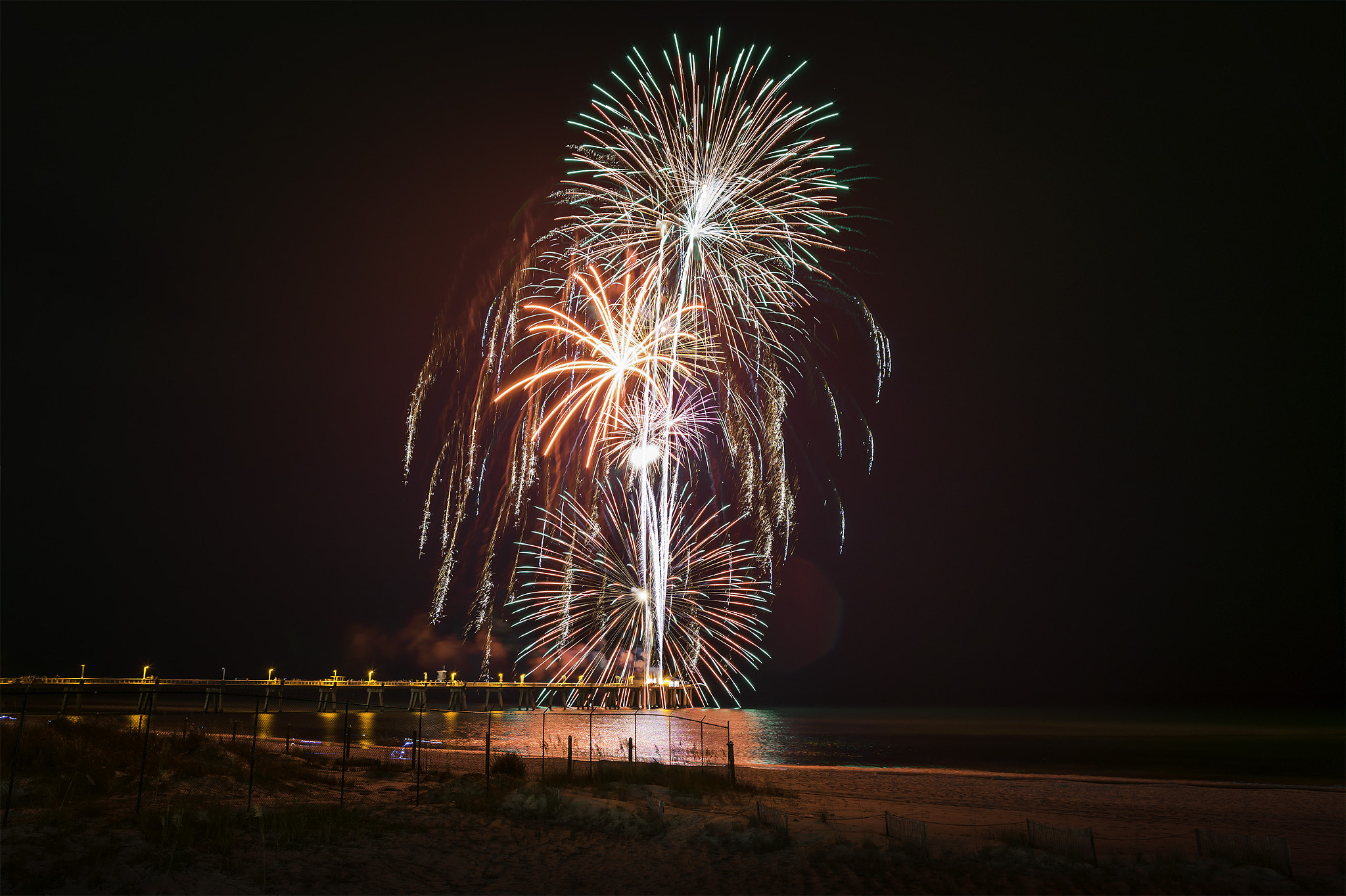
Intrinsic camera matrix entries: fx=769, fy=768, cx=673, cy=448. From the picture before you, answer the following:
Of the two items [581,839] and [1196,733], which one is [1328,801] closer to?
[581,839]

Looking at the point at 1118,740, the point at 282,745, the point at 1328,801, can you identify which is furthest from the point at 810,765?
the point at 1118,740

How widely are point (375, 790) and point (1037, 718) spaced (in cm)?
16769

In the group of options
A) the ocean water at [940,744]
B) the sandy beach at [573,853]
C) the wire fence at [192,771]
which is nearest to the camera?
the sandy beach at [573,853]

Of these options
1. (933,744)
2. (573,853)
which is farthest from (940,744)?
(573,853)

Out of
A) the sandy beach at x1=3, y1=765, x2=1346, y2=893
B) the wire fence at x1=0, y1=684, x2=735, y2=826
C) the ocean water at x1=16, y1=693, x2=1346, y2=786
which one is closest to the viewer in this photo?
the sandy beach at x1=3, y1=765, x2=1346, y2=893

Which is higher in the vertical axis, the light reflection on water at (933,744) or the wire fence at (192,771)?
the wire fence at (192,771)

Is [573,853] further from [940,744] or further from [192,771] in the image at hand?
[940,744]

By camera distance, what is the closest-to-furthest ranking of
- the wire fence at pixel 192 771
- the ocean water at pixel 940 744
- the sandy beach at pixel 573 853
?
the sandy beach at pixel 573 853 < the wire fence at pixel 192 771 < the ocean water at pixel 940 744

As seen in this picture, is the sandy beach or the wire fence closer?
the sandy beach

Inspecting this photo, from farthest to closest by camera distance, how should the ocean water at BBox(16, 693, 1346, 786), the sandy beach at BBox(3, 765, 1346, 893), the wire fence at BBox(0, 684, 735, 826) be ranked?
the ocean water at BBox(16, 693, 1346, 786) → the wire fence at BBox(0, 684, 735, 826) → the sandy beach at BBox(3, 765, 1346, 893)

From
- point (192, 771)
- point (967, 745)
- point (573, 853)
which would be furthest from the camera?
point (967, 745)

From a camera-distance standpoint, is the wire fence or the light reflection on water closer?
the wire fence

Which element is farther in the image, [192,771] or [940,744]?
[940,744]

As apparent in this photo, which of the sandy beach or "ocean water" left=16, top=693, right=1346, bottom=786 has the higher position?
the sandy beach
